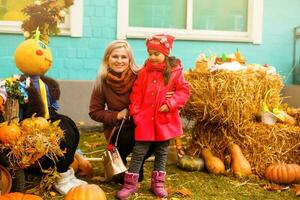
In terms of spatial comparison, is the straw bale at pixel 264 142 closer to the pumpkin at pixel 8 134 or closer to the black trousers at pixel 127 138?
the black trousers at pixel 127 138

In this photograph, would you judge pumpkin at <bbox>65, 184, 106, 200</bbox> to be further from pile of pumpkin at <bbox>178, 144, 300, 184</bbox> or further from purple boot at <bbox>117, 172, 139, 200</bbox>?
pile of pumpkin at <bbox>178, 144, 300, 184</bbox>

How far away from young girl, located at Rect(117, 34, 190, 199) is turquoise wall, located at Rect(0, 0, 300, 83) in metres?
3.57

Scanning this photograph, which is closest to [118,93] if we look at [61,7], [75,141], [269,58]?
[75,141]

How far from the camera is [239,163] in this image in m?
5.07

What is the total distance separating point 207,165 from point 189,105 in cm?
69

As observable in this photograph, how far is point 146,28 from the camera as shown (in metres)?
8.09

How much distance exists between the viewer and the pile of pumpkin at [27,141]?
12.1ft

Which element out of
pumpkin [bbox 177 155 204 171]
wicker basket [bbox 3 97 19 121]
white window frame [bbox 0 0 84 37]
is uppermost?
white window frame [bbox 0 0 84 37]

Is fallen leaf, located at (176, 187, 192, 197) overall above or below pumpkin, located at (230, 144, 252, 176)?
below

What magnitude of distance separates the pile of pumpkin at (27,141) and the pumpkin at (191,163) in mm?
1784

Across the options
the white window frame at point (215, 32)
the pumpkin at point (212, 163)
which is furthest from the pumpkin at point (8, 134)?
the white window frame at point (215, 32)

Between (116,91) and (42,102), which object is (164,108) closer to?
(116,91)

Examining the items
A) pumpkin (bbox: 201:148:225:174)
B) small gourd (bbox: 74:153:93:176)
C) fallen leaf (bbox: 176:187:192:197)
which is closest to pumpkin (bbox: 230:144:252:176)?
pumpkin (bbox: 201:148:225:174)

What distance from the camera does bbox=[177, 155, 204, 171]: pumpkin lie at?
521 centimetres
